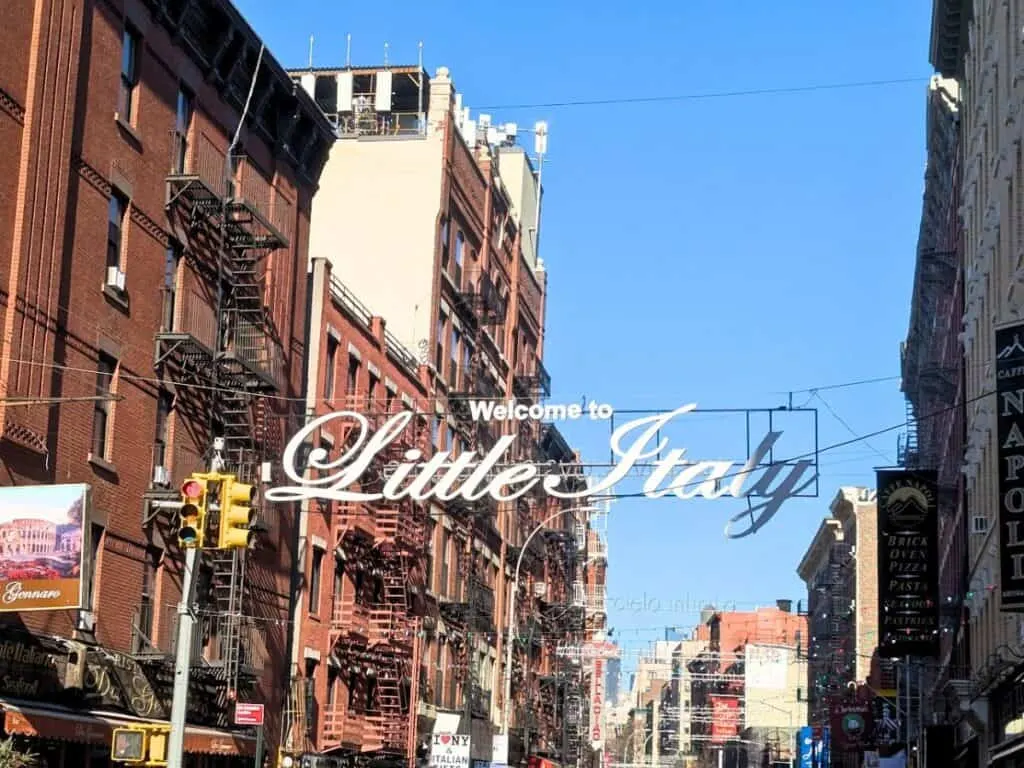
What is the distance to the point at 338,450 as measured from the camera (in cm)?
4731

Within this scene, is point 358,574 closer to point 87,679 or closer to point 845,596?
point 87,679

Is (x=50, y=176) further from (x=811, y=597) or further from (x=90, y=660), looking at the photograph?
(x=811, y=597)

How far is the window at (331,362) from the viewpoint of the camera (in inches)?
1847

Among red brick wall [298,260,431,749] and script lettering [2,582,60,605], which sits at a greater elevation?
red brick wall [298,260,431,749]

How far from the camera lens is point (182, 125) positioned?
3638cm

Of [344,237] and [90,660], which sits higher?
[344,237]

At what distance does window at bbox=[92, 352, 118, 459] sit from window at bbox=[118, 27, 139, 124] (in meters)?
5.03

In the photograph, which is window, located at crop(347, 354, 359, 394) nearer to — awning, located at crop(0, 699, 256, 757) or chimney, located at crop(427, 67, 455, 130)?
chimney, located at crop(427, 67, 455, 130)

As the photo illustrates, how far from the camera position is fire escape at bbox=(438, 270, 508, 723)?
61750 mm

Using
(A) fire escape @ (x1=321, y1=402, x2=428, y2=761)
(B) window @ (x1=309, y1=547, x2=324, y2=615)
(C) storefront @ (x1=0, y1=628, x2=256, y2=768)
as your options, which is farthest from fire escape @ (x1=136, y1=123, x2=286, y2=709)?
(A) fire escape @ (x1=321, y1=402, x2=428, y2=761)

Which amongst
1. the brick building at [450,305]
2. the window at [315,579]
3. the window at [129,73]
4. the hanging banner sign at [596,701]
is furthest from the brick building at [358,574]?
the hanging banner sign at [596,701]

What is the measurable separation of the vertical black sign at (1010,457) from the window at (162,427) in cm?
1715

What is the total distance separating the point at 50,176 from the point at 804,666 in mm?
162306

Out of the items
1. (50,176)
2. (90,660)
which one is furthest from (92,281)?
(90,660)
